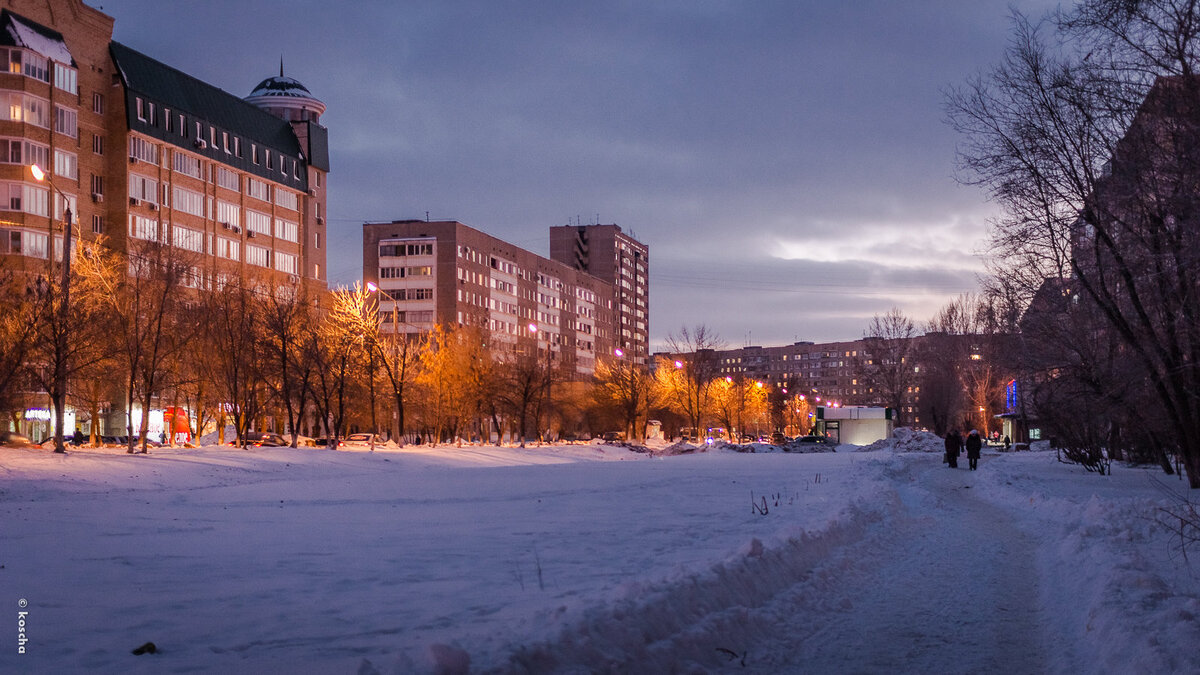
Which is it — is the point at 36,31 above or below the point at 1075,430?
above

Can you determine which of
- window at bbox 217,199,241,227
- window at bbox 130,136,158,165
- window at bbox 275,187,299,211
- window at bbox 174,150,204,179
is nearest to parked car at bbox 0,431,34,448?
window at bbox 130,136,158,165

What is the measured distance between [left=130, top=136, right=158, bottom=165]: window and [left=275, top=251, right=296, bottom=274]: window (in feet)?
52.2

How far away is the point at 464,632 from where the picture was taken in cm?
806

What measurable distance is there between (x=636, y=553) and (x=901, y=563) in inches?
147

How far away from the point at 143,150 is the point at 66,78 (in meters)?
7.67

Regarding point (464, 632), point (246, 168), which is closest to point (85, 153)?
point (246, 168)

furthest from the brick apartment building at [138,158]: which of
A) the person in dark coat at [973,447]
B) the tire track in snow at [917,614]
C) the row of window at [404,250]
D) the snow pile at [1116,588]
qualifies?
the tire track in snow at [917,614]

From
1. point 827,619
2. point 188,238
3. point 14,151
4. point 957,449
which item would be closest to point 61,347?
point 827,619

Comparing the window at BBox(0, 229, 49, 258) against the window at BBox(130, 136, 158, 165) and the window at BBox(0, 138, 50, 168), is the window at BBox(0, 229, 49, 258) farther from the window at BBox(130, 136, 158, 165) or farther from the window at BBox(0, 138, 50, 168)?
the window at BBox(130, 136, 158, 165)

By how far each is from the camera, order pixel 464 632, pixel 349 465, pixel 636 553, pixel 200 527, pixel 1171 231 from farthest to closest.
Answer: pixel 349 465 → pixel 200 527 → pixel 1171 231 → pixel 636 553 → pixel 464 632

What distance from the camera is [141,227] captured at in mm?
76938

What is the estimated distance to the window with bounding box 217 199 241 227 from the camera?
85.7 meters

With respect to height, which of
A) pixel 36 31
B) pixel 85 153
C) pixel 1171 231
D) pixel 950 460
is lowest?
pixel 950 460

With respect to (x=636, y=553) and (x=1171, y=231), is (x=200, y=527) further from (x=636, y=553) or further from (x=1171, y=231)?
(x=1171, y=231)
